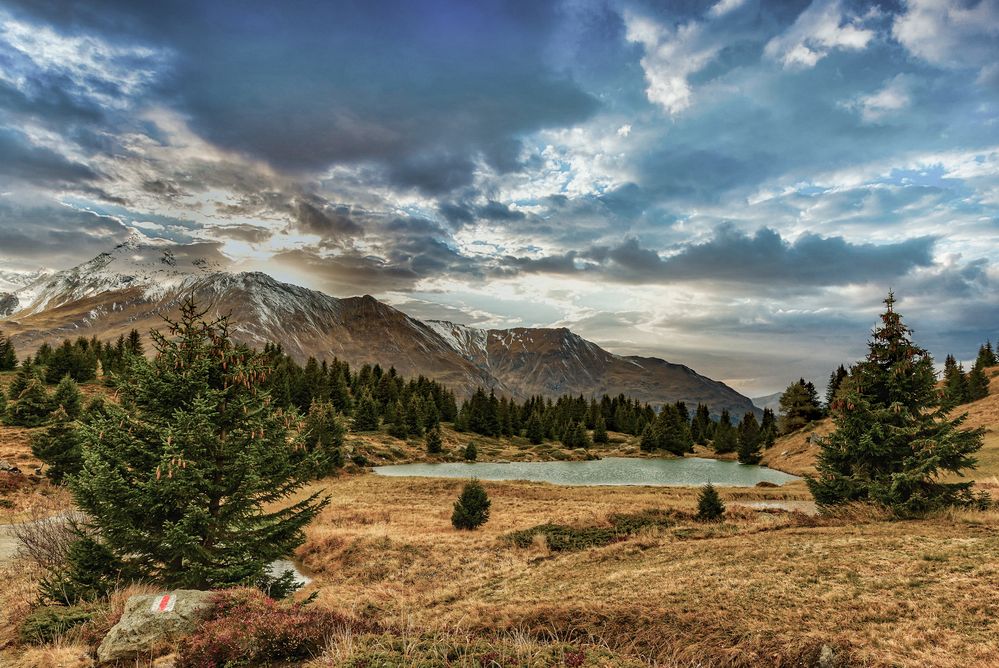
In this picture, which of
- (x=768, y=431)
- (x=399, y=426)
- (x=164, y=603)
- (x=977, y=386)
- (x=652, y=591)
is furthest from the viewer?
(x=768, y=431)

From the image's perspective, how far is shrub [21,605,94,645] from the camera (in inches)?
440

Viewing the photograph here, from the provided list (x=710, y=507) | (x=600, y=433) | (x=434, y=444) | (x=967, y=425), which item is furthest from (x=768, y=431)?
(x=710, y=507)

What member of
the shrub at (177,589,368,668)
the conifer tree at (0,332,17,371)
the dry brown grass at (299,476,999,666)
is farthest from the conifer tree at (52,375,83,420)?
the shrub at (177,589,368,668)

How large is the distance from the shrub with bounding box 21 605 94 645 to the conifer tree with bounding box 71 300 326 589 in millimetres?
1851

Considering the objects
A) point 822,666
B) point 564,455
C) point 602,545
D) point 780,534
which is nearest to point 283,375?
point 564,455

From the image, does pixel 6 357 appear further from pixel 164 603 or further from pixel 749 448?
pixel 749 448

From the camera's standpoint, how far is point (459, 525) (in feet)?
103

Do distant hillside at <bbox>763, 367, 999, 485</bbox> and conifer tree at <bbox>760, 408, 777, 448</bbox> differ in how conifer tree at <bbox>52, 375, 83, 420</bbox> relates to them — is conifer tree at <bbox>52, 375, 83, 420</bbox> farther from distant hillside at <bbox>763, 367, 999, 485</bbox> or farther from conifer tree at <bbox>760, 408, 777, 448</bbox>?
conifer tree at <bbox>760, 408, 777, 448</bbox>

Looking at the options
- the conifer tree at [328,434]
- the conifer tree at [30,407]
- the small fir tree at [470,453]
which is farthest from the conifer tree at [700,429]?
the conifer tree at [30,407]

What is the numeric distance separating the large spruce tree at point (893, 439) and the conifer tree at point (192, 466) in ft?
83.7

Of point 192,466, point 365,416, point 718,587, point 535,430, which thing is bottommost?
point 535,430

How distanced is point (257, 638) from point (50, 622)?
5.81 meters

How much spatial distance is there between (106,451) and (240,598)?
5897 mm

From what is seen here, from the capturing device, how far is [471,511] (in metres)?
31.3
